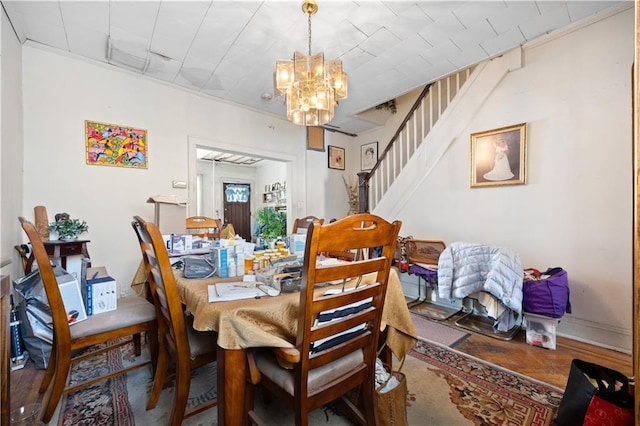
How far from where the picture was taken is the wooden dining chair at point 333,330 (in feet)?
2.93

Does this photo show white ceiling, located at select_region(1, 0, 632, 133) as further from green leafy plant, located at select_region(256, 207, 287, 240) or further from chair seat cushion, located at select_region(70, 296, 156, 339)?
green leafy plant, located at select_region(256, 207, 287, 240)

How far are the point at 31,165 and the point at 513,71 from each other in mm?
5026

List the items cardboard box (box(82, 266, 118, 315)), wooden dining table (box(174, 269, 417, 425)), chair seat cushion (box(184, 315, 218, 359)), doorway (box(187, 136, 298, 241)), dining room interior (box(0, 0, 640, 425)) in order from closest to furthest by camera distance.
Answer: wooden dining table (box(174, 269, 417, 425))
chair seat cushion (box(184, 315, 218, 359))
cardboard box (box(82, 266, 118, 315))
dining room interior (box(0, 0, 640, 425))
doorway (box(187, 136, 298, 241))

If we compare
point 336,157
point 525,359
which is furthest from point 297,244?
point 336,157

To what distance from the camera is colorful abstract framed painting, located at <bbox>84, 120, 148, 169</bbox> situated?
290cm

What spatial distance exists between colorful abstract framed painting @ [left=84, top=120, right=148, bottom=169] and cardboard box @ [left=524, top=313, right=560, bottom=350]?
14.1 ft

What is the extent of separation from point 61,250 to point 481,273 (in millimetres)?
3740

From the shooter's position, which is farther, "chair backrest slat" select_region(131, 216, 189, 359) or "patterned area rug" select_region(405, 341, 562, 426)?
"patterned area rug" select_region(405, 341, 562, 426)

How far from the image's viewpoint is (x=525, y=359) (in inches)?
80.9

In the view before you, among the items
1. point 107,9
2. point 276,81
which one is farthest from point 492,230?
point 107,9

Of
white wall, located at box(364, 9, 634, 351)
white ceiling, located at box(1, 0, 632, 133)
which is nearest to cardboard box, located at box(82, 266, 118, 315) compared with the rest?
white ceiling, located at box(1, 0, 632, 133)

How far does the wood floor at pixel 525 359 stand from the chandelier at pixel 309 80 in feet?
7.81

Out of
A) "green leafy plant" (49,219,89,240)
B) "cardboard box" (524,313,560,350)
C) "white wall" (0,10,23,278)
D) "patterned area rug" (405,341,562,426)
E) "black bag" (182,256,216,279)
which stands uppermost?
"white wall" (0,10,23,278)

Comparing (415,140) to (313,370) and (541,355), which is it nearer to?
(541,355)
